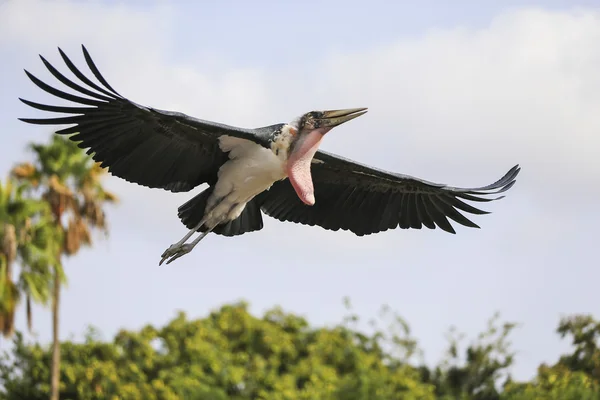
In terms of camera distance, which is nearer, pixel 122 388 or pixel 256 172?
pixel 256 172

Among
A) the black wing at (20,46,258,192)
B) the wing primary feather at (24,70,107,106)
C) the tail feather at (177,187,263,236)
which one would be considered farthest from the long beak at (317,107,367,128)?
the wing primary feather at (24,70,107,106)

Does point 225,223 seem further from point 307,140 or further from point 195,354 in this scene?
point 195,354

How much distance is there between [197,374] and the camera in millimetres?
25219

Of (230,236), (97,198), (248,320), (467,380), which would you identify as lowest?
(230,236)

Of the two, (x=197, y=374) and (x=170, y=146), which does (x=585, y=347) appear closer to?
(x=197, y=374)

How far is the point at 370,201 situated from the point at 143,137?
7.69ft

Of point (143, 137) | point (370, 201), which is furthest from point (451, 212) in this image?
point (143, 137)

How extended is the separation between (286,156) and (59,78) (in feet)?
5.80

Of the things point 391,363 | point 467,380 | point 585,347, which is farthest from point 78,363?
point 585,347

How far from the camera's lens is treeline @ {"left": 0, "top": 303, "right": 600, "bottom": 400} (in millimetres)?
24984

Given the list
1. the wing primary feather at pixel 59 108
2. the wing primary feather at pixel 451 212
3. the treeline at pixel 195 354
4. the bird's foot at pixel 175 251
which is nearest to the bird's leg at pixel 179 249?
the bird's foot at pixel 175 251

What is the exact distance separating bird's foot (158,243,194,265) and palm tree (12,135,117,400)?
17.7m

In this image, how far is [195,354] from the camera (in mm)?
26250

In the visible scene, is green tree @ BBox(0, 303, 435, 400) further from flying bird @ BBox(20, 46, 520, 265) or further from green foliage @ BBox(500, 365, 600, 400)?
flying bird @ BBox(20, 46, 520, 265)
